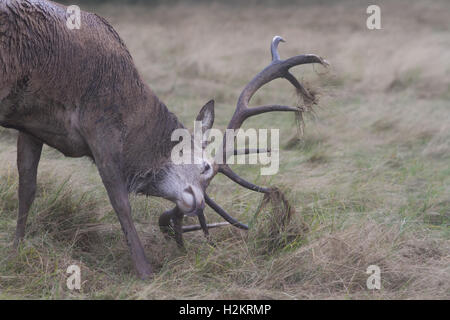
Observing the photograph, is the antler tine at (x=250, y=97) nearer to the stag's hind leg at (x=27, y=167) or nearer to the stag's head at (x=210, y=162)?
the stag's head at (x=210, y=162)

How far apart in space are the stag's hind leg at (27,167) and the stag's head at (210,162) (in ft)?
3.03

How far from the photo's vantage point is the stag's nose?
12.9ft

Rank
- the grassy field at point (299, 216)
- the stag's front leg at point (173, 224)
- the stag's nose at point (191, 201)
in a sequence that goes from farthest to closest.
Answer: the stag's front leg at point (173, 224), the stag's nose at point (191, 201), the grassy field at point (299, 216)

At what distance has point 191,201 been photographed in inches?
155

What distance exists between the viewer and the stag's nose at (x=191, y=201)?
12.9ft

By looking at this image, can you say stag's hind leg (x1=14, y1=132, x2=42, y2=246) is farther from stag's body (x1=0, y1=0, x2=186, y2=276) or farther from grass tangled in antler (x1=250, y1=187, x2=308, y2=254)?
grass tangled in antler (x1=250, y1=187, x2=308, y2=254)

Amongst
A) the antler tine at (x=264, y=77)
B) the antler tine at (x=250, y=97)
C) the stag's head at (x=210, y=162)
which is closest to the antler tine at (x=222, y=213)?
the stag's head at (x=210, y=162)

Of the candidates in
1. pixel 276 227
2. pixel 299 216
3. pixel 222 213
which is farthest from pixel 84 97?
pixel 299 216

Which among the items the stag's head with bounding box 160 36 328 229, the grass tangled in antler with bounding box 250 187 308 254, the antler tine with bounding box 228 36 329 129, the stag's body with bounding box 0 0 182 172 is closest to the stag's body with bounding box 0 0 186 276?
the stag's body with bounding box 0 0 182 172

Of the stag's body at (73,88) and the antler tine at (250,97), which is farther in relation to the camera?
the antler tine at (250,97)

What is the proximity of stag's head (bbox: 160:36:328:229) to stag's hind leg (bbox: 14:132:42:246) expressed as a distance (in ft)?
3.03

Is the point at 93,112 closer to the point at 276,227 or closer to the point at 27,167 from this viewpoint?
the point at 27,167

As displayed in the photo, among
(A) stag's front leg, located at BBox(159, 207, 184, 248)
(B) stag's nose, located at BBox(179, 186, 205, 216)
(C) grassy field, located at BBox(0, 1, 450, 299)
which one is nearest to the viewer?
(C) grassy field, located at BBox(0, 1, 450, 299)
